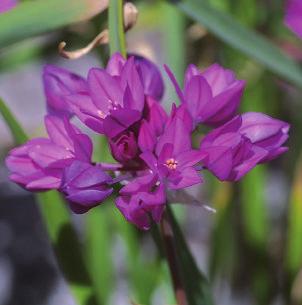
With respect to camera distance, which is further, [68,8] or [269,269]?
[269,269]

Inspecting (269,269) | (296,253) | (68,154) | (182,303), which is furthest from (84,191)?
(269,269)

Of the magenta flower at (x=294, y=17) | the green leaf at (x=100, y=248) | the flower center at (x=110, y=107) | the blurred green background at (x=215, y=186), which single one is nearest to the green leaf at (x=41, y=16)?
the blurred green background at (x=215, y=186)

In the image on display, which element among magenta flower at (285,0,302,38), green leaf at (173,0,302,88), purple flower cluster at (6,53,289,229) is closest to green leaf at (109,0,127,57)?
purple flower cluster at (6,53,289,229)

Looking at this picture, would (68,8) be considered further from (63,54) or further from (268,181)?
(268,181)

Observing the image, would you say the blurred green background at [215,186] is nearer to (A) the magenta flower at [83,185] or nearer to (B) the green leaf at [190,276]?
(B) the green leaf at [190,276]

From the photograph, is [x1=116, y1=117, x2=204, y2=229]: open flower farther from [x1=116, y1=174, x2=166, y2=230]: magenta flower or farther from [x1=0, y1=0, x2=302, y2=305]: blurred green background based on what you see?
[x1=0, y1=0, x2=302, y2=305]: blurred green background

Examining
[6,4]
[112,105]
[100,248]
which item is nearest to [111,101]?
[112,105]

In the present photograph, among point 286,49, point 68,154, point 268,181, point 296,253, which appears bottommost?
point 268,181
